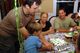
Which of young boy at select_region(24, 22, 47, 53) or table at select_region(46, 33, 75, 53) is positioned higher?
young boy at select_region(24, 22, 47, 53)

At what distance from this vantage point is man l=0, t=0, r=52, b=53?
6.64ft

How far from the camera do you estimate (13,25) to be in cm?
215

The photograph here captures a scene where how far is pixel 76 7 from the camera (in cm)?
473

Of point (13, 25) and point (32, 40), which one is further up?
point (13, 25)

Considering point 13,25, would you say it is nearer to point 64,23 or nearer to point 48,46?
point 48,46

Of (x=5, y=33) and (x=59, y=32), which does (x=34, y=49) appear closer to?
(x=5, y=33)

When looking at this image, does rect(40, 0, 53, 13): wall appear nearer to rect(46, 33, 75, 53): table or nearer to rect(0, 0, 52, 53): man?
rect(46, 33, 75, 53): table

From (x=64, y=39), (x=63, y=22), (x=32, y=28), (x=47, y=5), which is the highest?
(x=47, y=5)

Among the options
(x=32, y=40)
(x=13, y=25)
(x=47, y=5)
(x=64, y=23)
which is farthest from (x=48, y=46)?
(x=47, y=5)

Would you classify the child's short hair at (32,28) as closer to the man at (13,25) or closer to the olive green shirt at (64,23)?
the man at (13,25)

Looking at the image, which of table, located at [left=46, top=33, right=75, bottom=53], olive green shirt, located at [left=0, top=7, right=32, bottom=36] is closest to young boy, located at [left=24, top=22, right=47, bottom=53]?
olive green shirt, located at [left=0, top=7, right=32, bottom=36]

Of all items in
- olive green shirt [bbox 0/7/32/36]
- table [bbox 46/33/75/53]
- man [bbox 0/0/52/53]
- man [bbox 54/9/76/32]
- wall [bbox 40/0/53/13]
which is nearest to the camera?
man [bbox 0/0/52/53]

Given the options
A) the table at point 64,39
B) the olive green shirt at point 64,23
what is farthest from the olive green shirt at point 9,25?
the olive green shirt at point 64,23

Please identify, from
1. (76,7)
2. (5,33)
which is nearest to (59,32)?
(5,33)
